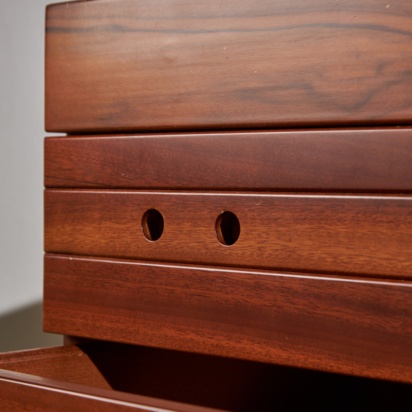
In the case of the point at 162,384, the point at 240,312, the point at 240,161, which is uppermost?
the point at 240,161

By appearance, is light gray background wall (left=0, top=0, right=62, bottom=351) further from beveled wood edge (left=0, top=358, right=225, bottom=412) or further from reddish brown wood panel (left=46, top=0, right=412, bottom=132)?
beveled wood edge (left=0, top=358, right=225, bottom=412)

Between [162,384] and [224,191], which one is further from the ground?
[224,191]

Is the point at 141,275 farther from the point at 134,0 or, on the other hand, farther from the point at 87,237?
the point at 134,0

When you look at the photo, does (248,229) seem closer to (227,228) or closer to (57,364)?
(227,228)

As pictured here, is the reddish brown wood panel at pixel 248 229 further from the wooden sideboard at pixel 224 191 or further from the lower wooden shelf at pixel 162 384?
the lower wooden shelf at pixel 162 384

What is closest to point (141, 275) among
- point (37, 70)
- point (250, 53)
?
point (250, 53)

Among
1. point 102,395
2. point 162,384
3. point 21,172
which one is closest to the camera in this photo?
point 102,395

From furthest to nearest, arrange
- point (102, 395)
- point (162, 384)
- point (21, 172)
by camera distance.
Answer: point (21, 172) < point (162, 384) < point (102, 395)

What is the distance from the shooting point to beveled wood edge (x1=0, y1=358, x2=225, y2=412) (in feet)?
1.51

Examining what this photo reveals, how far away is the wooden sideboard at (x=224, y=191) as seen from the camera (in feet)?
1.65

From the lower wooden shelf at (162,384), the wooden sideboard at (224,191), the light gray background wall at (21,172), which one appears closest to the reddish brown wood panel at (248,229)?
the wooden sideboard at (224,191)

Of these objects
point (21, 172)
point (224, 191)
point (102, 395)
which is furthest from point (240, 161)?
point (21, 172)

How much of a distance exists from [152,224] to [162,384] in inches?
7.6

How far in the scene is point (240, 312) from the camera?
551mm
